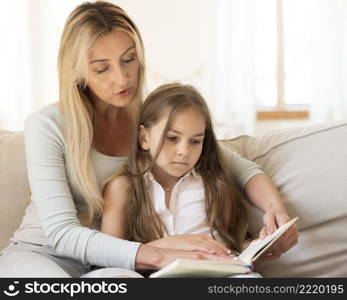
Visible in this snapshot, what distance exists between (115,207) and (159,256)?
24 centimetres

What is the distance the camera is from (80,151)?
5.25ft

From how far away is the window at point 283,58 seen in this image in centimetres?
307

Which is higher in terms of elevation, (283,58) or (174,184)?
(283,58)

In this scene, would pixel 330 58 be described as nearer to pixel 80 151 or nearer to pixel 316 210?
pixel 316 210

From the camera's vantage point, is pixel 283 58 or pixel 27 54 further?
pixel 283 58

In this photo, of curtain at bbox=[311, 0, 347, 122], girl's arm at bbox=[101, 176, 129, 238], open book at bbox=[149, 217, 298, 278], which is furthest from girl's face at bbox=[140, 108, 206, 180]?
curtain at bbox=[311, 0, 347, 122]

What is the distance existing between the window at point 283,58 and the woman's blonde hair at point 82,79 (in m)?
1.53

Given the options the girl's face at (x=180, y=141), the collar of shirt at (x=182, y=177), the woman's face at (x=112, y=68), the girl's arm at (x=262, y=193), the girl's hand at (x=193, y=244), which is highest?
the woman's face at (x=112, y=68)

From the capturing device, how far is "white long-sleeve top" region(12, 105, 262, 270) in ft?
4.74

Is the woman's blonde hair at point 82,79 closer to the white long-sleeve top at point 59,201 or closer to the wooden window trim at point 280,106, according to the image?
the white long-sleeve top at point 59,201

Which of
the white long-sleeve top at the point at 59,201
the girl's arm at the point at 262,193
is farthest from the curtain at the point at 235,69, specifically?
the white long-sleeve top at the point at 59,201

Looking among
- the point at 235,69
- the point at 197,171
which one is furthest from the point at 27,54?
the point at 197,171

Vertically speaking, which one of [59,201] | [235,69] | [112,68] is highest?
[112,68]

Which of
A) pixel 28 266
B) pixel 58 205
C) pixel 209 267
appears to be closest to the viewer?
pixel 209 267
